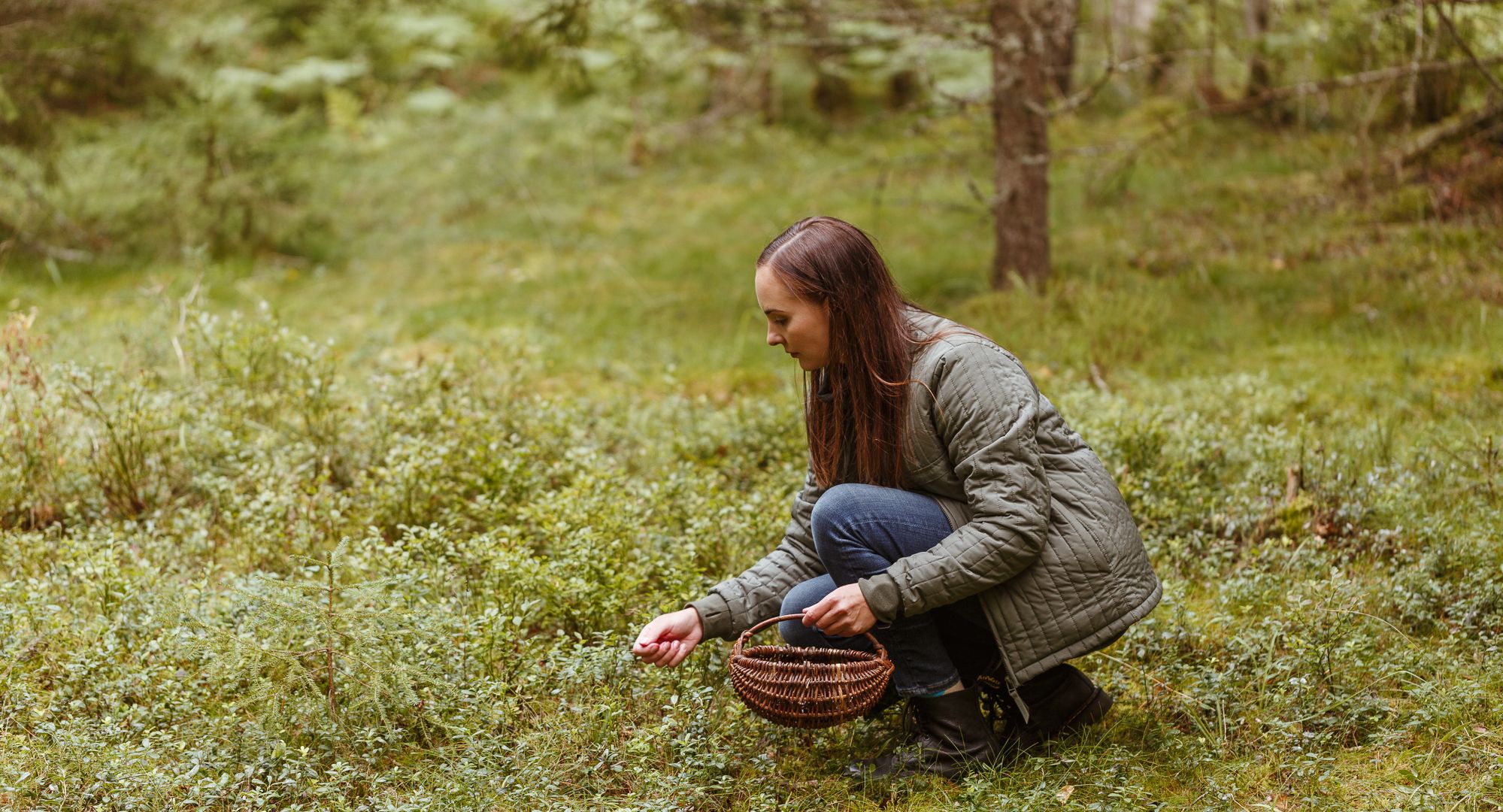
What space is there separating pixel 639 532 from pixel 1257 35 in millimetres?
8829

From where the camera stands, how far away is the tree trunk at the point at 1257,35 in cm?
1044

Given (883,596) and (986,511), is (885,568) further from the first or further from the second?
(986,511)

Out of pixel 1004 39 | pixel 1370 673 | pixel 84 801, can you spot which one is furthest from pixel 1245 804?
pixel 1004 39

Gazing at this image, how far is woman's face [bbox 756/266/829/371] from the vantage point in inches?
122

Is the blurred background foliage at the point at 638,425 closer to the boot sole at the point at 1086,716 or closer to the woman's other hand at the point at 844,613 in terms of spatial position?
the boot sole at the point at 1086,716

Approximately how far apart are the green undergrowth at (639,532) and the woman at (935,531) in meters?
0.23

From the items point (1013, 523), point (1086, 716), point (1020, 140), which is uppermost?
point (1020, 140)

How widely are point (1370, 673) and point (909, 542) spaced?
1.49 m

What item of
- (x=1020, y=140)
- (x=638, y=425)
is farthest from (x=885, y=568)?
(x=1020, y=140)

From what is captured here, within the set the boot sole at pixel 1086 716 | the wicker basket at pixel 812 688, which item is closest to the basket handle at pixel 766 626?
the wicker basket at pixel 812 688

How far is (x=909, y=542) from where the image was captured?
121 inches

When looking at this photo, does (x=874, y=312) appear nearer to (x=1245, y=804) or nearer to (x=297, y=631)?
(x=1245, y=804)

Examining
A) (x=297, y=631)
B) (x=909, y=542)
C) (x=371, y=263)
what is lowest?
(x=371, y=263)

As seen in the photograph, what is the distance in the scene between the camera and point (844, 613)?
292cm
